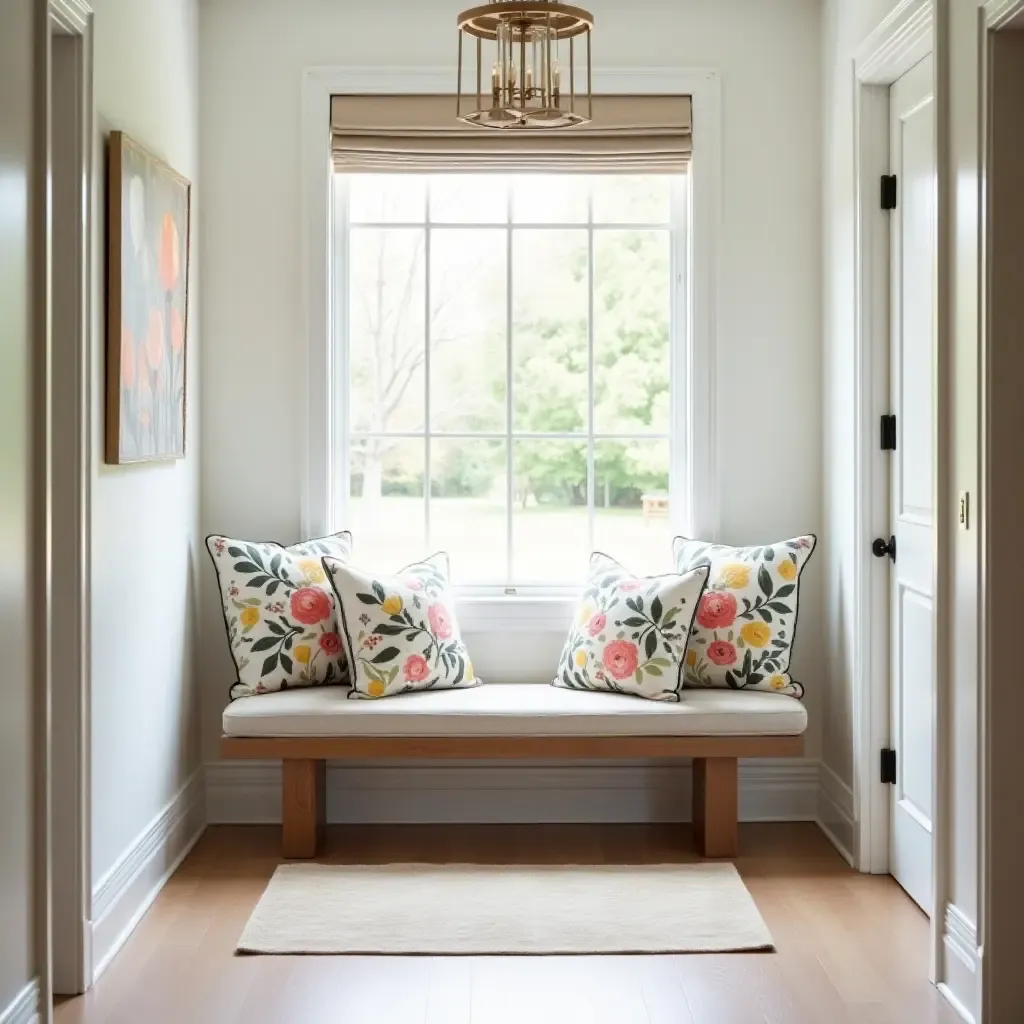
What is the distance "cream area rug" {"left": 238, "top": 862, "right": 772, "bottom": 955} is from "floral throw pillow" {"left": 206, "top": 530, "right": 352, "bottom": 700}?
1.96ft

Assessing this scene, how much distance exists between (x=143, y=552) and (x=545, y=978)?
1.59 metres

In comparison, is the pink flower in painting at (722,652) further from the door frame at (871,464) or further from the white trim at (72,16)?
the white trim at (72,16)

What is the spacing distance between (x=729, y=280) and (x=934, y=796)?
201cm

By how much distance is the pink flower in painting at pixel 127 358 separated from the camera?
3.47 meters

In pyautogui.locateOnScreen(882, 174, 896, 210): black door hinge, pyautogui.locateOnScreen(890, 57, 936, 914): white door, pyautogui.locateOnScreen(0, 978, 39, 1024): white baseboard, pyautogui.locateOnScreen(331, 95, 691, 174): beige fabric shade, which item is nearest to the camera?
pyautogui.locateOnScreen(0, 978, 39, 1024): white baseboard

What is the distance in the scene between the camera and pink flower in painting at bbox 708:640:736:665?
4.35 meters

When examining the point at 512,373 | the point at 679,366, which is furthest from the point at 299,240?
the point at 679,366

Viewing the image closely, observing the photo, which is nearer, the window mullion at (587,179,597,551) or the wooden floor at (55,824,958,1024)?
the wooden floor at (55,824,958,1024)

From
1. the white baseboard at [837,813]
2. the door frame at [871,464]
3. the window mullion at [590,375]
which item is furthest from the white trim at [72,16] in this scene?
the white baseboard at [837,813]

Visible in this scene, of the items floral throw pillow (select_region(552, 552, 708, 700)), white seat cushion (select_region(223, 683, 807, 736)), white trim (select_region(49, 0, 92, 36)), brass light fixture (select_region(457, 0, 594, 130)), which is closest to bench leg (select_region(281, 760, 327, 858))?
white seat cushion (select_region(223, 683, 807, 736))

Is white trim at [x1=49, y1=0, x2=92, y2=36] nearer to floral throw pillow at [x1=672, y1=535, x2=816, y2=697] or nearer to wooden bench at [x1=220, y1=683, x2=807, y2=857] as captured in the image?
wooden bench at [x1=220, y1=683, x2=807, y2=857]

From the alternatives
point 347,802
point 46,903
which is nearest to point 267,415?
point 347,802

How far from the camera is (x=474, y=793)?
4.61 m

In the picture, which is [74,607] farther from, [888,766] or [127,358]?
[888,766]
